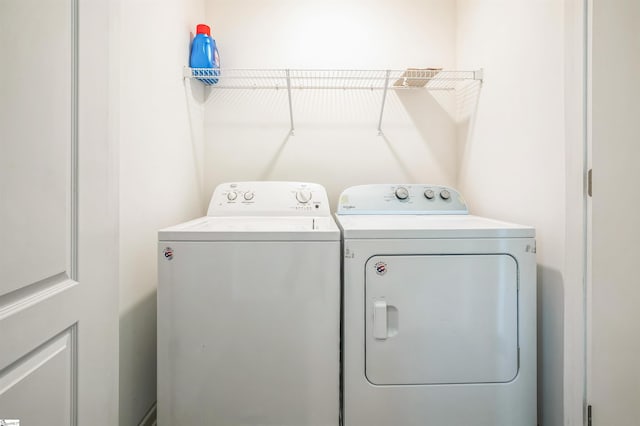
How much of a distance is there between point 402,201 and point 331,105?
2.73 ft

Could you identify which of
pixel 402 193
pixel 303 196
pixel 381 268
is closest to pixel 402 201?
pixel 402 193

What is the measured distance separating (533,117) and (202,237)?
4.73 feet

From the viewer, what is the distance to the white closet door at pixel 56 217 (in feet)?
1.64

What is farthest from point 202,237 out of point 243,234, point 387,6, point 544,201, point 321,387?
point 387,6

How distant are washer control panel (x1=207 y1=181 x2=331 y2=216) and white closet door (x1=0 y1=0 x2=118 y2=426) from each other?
2.73ft

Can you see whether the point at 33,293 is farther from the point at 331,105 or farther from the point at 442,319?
the point at 331,105

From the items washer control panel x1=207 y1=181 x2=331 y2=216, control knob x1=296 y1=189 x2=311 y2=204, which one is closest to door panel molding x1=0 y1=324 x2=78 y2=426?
washer control panel x1=207 y1=181 x2=331 y2=216

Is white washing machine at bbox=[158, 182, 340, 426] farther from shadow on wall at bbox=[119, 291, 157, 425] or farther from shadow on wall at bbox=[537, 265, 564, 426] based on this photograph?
shadow on wall at bbox=[537, 265, 564, 426]

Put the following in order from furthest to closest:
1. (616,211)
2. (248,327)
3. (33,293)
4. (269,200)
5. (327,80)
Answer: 1. (327,80)
2. (269,200)
3. (248,327)
4. (616,211)
5. (33,293)

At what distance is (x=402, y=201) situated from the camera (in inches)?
66.7

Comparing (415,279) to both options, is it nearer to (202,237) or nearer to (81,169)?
(202,237)

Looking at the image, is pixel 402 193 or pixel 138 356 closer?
pixel 138 356

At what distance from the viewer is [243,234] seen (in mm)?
1062

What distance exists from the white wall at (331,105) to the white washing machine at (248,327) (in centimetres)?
98
